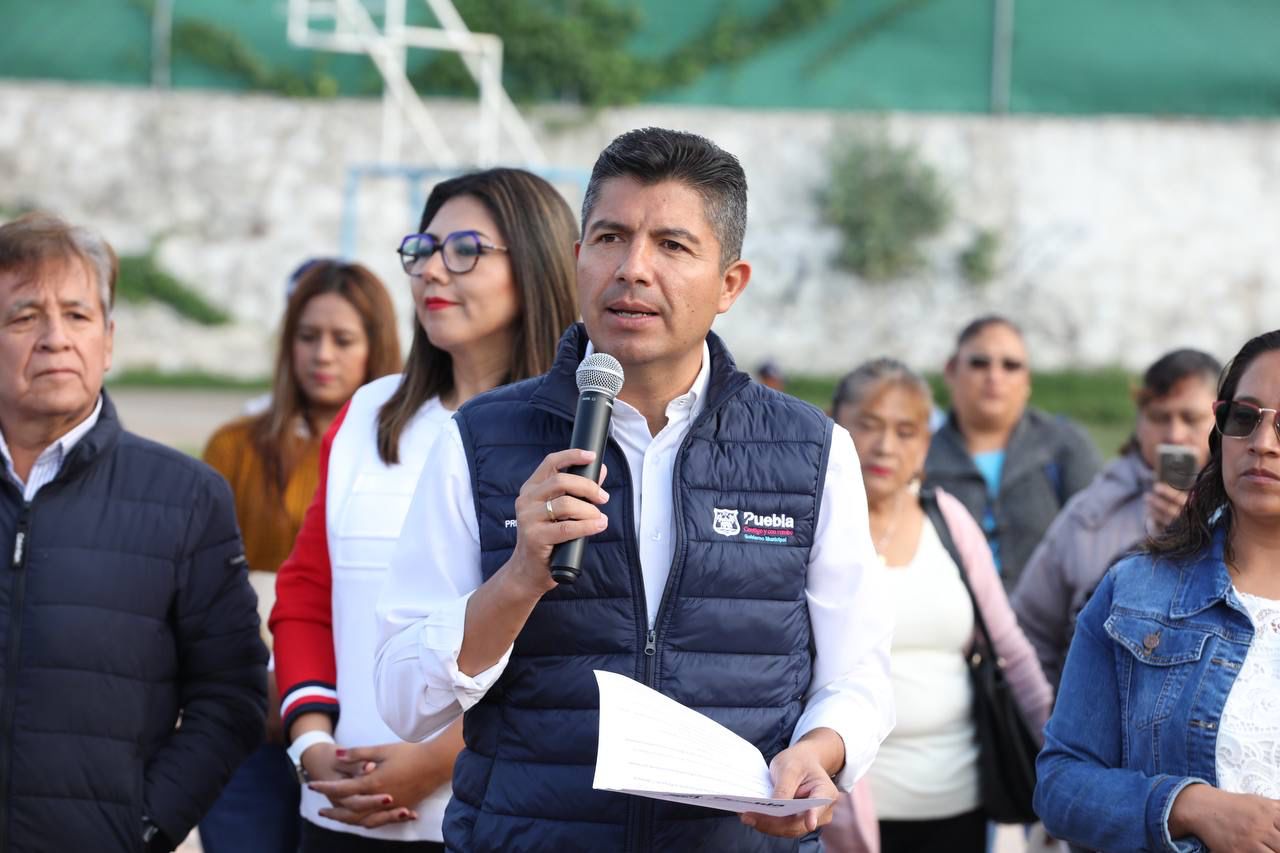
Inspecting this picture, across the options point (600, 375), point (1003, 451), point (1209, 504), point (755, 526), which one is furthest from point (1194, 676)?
point (1003, 451)

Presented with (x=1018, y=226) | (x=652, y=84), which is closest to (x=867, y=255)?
(x=1018, y=226)

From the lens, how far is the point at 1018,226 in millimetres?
22312

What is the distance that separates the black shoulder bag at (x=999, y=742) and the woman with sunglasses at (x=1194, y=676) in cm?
149

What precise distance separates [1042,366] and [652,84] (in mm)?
7036

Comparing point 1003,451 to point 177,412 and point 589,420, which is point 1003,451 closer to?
point 589,420

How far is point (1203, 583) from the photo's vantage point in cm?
317

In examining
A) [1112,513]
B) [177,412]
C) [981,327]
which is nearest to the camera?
[1112,513]

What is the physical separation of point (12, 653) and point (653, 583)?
1605 mm

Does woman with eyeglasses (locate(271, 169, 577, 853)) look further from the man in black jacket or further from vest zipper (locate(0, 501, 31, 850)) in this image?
vest zipper (locate(0, 501, 31, 850))

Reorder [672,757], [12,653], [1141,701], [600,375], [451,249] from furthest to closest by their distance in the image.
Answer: [451,249], [12,653], [1141,701], [600,375], [672,757]

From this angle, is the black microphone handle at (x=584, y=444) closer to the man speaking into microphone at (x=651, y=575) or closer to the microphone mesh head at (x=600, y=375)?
the microphone mesh head at (x=600, y=375)

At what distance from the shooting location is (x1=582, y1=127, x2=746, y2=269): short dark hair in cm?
283

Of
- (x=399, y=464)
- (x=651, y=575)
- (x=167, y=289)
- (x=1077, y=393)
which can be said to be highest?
(x=167, y=289)

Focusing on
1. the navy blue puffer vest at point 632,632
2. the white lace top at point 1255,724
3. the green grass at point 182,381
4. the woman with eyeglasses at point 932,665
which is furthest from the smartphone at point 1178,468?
the green grass at point 182,381
